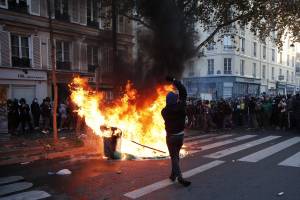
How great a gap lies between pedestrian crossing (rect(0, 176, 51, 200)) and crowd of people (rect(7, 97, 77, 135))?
25.6ft

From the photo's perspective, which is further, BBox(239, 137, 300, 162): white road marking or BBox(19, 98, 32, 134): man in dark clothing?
BBox(19, 98, 32, 134): man in dark clothing

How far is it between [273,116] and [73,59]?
45.5 feet

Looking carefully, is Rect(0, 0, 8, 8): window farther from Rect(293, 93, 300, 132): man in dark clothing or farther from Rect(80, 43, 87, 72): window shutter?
Rect(293, 93, 300, 132): man in dark clothing

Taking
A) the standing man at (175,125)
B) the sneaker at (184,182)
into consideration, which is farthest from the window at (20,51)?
the sneaker at (184,182)

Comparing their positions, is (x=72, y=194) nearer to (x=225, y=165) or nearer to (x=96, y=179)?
(x=96, y=179)

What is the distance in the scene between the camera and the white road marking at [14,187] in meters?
5.70

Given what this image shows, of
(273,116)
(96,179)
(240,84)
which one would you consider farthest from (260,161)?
(240,84)

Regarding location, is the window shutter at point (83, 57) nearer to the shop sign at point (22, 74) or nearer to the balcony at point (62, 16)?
the balcony at point (62, 16)

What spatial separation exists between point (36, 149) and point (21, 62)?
36.2 ft

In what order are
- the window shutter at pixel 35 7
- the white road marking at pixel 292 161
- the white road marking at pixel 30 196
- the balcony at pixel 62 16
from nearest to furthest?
A: the white road marking at pixel 30 196 < the white road marking at pixel 292 161 < the window shutter at pixel 35 7 < the balcony at pixel 62 16

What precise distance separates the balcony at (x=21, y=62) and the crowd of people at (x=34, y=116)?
16.2 feet

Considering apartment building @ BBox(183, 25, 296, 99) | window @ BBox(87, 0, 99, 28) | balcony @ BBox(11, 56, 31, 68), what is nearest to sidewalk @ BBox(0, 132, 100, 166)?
balcony @ BBox(11, 56, 31, 68)

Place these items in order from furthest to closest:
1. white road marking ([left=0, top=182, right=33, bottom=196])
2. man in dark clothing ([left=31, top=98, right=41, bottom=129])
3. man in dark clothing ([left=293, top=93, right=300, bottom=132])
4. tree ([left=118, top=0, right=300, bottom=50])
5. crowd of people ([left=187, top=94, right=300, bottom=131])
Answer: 1. tree ([left=118, top=0, right=300, bottom=50])
2. crowd of people ([left=187, top=94, right=300, bottom=131])
3. man in dark clothing ([left=31, top=98, right=41, bottom=129])
4. man in dark clothing ([left=293, top=93, right=300, bottom=132])
5. white road marking ([left=0, top=182, right=33, bottom=196])

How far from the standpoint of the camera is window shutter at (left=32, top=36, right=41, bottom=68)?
19906 mm
